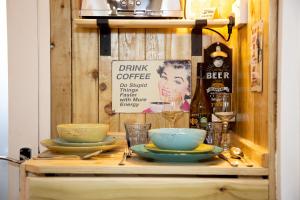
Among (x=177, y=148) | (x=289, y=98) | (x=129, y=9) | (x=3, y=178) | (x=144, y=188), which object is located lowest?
(x=3, y=178)

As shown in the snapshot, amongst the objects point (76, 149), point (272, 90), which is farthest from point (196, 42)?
point (76, 149)

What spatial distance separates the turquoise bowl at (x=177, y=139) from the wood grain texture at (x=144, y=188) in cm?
11

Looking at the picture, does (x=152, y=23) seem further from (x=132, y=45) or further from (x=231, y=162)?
(x=231, y=162)

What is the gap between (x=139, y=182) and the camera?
1086mm

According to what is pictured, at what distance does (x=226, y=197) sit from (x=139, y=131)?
44 centimetres

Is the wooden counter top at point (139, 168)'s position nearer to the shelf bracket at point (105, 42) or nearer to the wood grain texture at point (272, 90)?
the wood grain texture at point (272, 90)

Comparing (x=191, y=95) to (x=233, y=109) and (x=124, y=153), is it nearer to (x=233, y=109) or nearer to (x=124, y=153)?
(x=233, y=109)

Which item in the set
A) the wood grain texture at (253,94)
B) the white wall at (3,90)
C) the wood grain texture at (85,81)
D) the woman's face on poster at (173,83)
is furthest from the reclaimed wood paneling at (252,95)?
the white wall at (3,90)

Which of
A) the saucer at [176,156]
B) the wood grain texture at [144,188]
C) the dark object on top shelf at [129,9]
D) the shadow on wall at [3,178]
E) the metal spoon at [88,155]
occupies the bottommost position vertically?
the shadow on wall at [3,178]

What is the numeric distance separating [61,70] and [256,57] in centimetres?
83

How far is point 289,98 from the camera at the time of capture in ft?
3.38

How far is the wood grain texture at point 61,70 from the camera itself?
161 cm

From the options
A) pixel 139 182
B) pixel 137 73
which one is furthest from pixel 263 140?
pixel 137 73

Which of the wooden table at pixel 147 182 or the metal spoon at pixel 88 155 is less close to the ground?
the metal spoon at pixel 88 155
